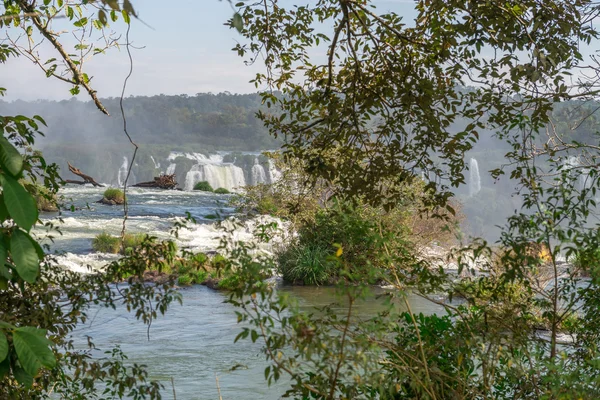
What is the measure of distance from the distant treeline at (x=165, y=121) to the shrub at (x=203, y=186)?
9.72 meters

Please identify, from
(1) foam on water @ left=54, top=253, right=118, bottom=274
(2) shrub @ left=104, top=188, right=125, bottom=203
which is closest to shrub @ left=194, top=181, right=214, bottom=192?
(2) shrub @ left=104, top=188, right=125, bottom=203

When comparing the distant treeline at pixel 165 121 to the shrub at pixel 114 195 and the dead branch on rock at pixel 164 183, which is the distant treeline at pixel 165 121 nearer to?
the dead branch on rock at pixel 164 183

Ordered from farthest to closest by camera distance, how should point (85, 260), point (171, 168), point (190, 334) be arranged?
point (171, 168)
point (85, 260)
point (190, 334)

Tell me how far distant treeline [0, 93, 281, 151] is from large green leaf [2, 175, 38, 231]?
31.9m

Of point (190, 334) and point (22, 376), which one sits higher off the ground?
point (22, 376)

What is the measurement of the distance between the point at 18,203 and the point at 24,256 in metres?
0.09

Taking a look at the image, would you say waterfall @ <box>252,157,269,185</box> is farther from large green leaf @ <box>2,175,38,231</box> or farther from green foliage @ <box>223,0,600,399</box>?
large green leaf @ <box>2,175,38,231</box>

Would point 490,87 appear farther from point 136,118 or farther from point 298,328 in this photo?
point 136,118

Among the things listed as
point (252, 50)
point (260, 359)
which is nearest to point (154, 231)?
point (260, 359)

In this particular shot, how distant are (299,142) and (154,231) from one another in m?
11.9

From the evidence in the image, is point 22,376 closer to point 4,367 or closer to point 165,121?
point 4,367

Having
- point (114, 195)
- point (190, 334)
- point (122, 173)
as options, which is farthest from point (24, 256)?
point (122, 173)

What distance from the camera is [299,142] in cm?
310

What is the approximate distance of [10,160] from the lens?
3.33 feet
